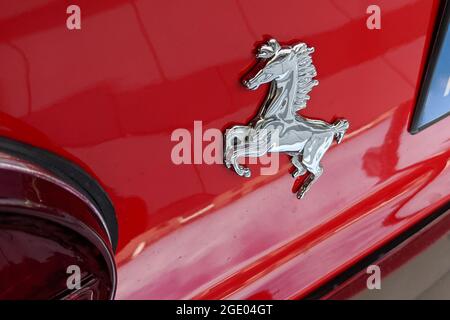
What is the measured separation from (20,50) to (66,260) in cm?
22

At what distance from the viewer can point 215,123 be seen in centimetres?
73

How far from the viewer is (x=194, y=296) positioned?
91 centimetres

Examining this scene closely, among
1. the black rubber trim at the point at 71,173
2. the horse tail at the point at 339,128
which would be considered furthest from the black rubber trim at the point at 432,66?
the black rubber trim at the point at 71,173

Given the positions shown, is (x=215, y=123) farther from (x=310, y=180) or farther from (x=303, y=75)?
(x=310, y=180)

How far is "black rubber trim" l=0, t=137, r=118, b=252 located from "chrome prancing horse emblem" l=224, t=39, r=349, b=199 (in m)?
0.17

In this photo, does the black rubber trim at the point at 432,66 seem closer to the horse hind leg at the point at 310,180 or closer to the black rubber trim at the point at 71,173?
the horse hind leg at the point at 310,180

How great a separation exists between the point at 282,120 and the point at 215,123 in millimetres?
99

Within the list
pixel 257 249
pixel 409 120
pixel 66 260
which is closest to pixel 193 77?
pixel 66 260

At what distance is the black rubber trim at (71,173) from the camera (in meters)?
0.58

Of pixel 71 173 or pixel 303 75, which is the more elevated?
pixel 303 75

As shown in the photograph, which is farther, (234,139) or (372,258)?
(372,258)

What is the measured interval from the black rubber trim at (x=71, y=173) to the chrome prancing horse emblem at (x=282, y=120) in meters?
0.17

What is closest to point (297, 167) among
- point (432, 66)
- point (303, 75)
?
point (303, 75)

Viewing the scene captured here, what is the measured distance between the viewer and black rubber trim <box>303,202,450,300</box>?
107 cm
